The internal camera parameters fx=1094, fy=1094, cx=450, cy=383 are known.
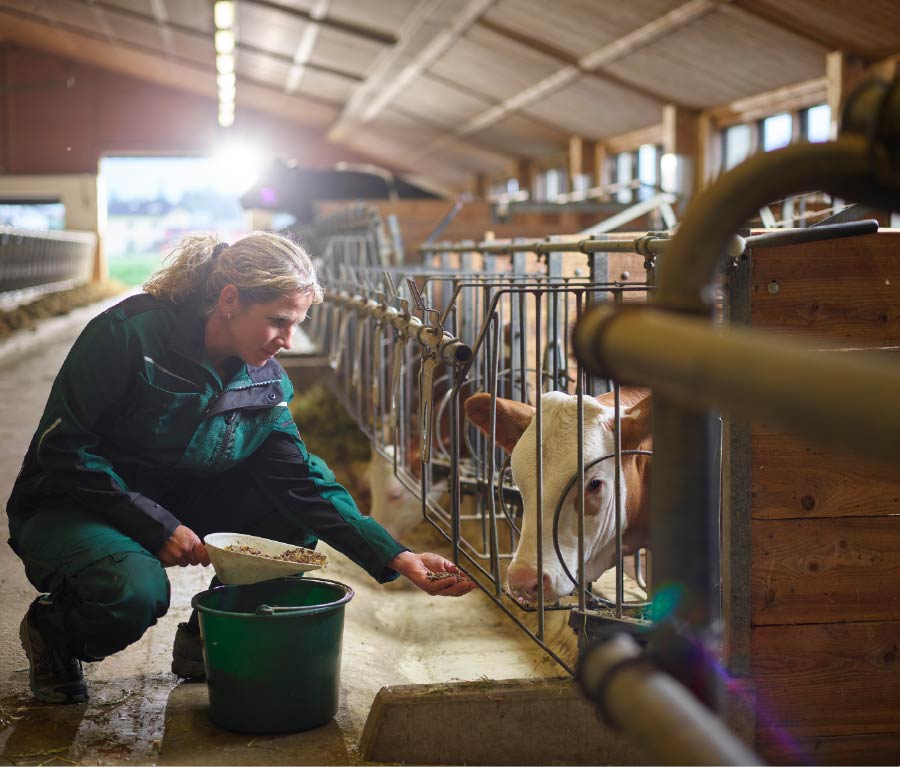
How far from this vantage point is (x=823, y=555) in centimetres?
228

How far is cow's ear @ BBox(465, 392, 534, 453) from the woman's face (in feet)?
1.66

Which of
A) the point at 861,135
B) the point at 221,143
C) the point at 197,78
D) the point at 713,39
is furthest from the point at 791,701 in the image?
the point at 221,143

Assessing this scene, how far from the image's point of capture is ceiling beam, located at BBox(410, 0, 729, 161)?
8.34 m

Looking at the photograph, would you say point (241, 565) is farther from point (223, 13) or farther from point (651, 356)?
point (223, 13)

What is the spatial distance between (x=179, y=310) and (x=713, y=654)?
199 centimetres

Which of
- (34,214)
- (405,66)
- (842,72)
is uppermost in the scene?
(405,66)

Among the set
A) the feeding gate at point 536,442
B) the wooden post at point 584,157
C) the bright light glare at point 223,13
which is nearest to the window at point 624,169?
the wooden post at point 584,157

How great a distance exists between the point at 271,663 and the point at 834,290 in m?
1.39

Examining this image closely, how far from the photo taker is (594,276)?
11.5ft

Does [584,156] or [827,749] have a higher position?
[584,156]

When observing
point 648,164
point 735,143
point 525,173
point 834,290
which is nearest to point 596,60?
point 735,143

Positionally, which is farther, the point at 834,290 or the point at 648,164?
the point at 648,164

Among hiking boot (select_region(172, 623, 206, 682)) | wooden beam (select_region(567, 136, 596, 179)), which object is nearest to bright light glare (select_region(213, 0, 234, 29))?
wooden beam (select_region(567, 136, 596, 179))

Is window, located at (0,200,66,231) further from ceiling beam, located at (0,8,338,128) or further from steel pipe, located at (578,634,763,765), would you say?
steel pipe, located at (578,634,763,765)
